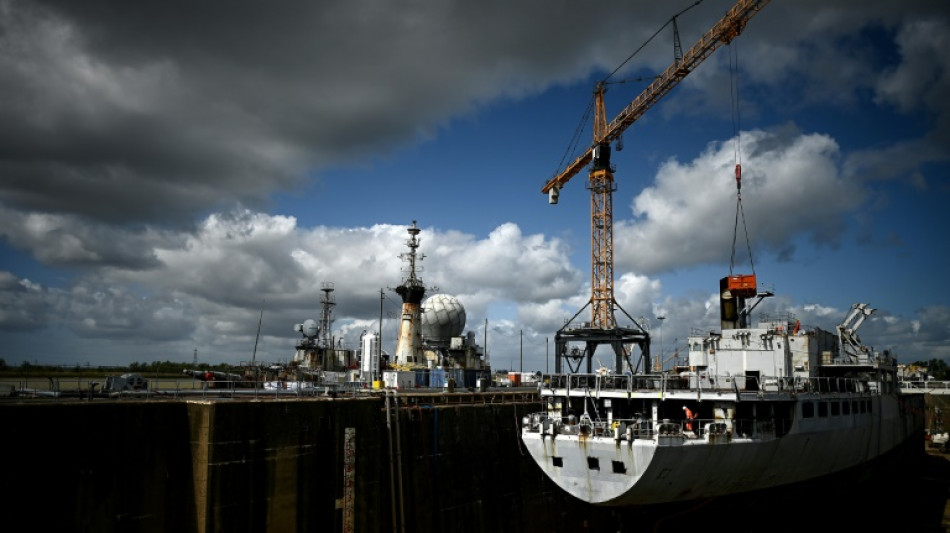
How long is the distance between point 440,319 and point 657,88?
34609 millimetres

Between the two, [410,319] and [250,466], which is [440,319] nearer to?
[410,319]

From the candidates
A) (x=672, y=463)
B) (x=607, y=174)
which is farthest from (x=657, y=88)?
(x=672, y=463)

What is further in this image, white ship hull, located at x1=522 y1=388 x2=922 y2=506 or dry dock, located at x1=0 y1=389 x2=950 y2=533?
white ship hull, located at x1=522 y1=388 x2=922 y2=506

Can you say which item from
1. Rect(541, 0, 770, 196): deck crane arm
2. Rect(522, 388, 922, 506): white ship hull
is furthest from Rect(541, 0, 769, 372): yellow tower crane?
Rect(522, 388, 922, 506): white ship hull

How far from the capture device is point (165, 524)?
68.7 feet

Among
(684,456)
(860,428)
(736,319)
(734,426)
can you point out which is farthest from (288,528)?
(860,428)

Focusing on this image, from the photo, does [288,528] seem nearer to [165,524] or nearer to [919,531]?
[165,524]

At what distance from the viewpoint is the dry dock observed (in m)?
19.3

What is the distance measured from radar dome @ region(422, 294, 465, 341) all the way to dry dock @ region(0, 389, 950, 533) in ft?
80.2

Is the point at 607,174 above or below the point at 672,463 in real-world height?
above

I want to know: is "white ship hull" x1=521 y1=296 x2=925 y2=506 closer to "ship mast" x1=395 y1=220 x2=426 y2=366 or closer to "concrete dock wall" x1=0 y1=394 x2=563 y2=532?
"concrete dock wall" x1=0 y1=394 x2=563 y2=532

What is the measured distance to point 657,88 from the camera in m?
63.2

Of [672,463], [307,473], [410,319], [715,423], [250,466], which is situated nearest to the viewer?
[250,466]

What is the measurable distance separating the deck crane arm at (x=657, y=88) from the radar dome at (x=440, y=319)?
2398cm
